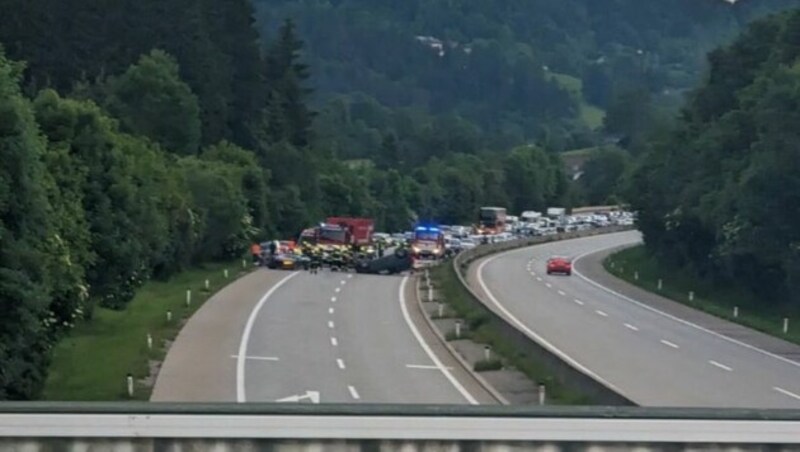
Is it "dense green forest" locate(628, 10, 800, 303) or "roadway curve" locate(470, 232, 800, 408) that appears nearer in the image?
"roadway curve" locate(470, 232, 800, 408)

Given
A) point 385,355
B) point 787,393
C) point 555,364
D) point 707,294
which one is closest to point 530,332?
point 385,355

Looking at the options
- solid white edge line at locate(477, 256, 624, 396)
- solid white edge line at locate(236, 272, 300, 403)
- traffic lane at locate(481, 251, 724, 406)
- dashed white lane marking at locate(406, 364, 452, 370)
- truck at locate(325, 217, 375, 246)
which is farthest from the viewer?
truck at locate(325, 217, 375, 246)

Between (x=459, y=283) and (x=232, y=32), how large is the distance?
5934 cm

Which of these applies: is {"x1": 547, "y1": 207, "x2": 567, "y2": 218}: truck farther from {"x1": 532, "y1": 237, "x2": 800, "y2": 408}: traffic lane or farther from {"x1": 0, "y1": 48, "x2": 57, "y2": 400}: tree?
{"x1": 0, "y1": 48, "x2": 57, "y2": 400}: tree

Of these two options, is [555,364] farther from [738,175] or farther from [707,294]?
[707,294]

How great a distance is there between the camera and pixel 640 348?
4653 cm

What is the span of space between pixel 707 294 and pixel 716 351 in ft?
98.8

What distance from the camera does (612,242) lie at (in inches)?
5226

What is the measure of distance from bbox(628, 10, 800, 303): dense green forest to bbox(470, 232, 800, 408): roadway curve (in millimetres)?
4659

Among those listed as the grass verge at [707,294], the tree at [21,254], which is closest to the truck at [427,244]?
the grass verge at [707,294]

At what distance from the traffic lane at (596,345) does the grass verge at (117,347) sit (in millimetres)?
8853

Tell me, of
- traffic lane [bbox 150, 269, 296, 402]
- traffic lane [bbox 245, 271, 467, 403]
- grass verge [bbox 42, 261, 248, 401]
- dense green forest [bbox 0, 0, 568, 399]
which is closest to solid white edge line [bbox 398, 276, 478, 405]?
traffic lane [bbox 245, 271, 467, 403]

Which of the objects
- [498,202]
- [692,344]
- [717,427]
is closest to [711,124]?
[692,344]

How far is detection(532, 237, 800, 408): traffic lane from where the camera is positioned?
36.4 m
